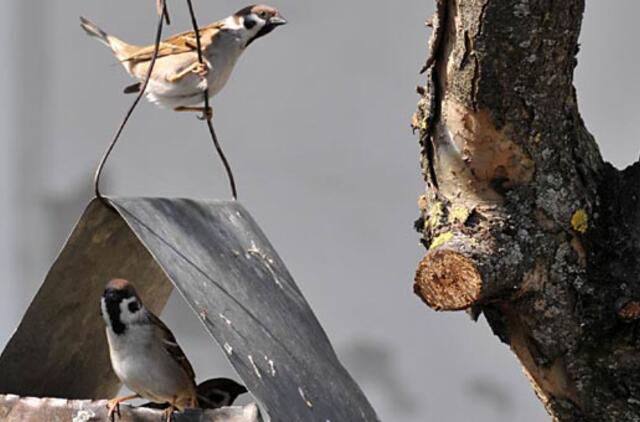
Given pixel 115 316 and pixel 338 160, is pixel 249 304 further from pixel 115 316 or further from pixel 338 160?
pixel 338 160

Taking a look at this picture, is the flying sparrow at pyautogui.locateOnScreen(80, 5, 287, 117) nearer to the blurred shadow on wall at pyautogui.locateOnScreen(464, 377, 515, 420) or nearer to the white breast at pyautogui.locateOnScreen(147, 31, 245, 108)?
the white breast at pyautogui.locateOnScreen(147, 31, 245, 108)

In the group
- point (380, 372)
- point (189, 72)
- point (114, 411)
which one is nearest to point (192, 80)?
point (189, 72)

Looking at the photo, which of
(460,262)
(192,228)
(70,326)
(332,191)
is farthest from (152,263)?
(332,191)

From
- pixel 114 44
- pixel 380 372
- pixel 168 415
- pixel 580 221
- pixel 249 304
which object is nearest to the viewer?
Result: pixel 168 415

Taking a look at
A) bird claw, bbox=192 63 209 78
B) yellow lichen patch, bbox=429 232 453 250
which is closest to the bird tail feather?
bird claw, bbox=192 63 209 78

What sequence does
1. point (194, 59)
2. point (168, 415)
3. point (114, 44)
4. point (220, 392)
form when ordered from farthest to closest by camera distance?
point (114, 44) → point (194, 59) → point (220, 392) → point (168, 415)

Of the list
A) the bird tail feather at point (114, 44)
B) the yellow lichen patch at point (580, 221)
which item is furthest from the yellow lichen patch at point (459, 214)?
the bird tail feather at point (114, 44)

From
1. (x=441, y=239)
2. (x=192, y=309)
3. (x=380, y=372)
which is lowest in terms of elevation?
(x=380, y=372)
